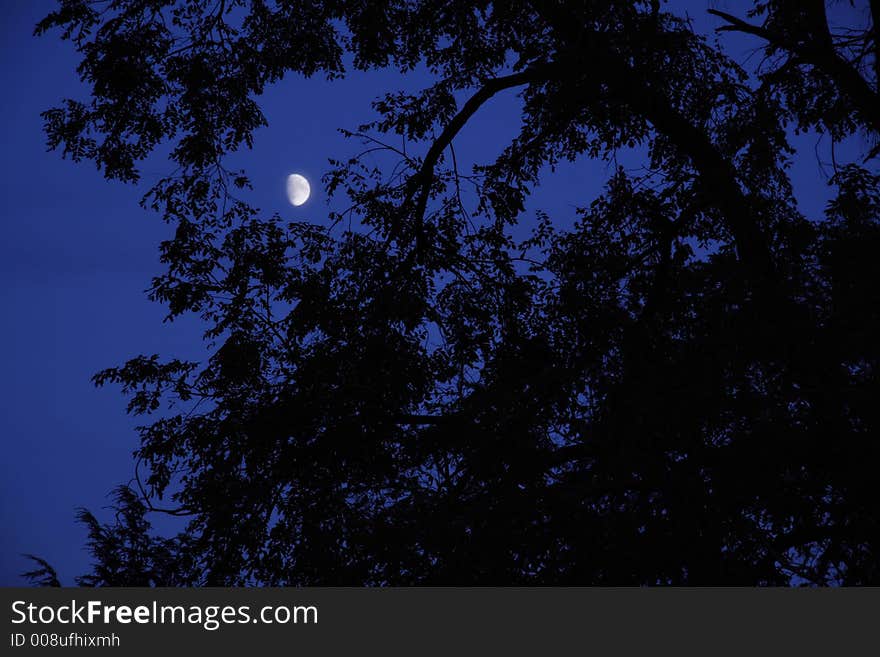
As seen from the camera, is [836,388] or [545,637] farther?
[836,388]

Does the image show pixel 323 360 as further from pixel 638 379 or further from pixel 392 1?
pixel 392 1

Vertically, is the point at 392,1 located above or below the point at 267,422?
above

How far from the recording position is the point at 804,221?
8805 mm

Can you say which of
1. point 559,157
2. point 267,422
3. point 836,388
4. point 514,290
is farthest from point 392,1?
point 836,388

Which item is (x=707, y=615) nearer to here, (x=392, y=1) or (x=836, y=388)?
(x=836, y=388)

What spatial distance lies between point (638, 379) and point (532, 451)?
1.21m

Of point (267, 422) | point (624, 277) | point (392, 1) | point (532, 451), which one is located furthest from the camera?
point (392, 1)

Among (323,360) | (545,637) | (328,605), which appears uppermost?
(323,360)

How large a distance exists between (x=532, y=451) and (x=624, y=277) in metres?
3.26

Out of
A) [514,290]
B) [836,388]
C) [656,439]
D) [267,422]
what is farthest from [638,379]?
[267,422]

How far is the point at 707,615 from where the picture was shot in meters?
4.43

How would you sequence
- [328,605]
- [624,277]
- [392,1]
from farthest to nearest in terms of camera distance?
[392,1], [624,277], [328,605]

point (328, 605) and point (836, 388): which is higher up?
point (836, 388)

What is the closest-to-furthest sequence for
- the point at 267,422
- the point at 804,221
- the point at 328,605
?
the point at 328,605 < the point at 267,422 < the point at 804,221
